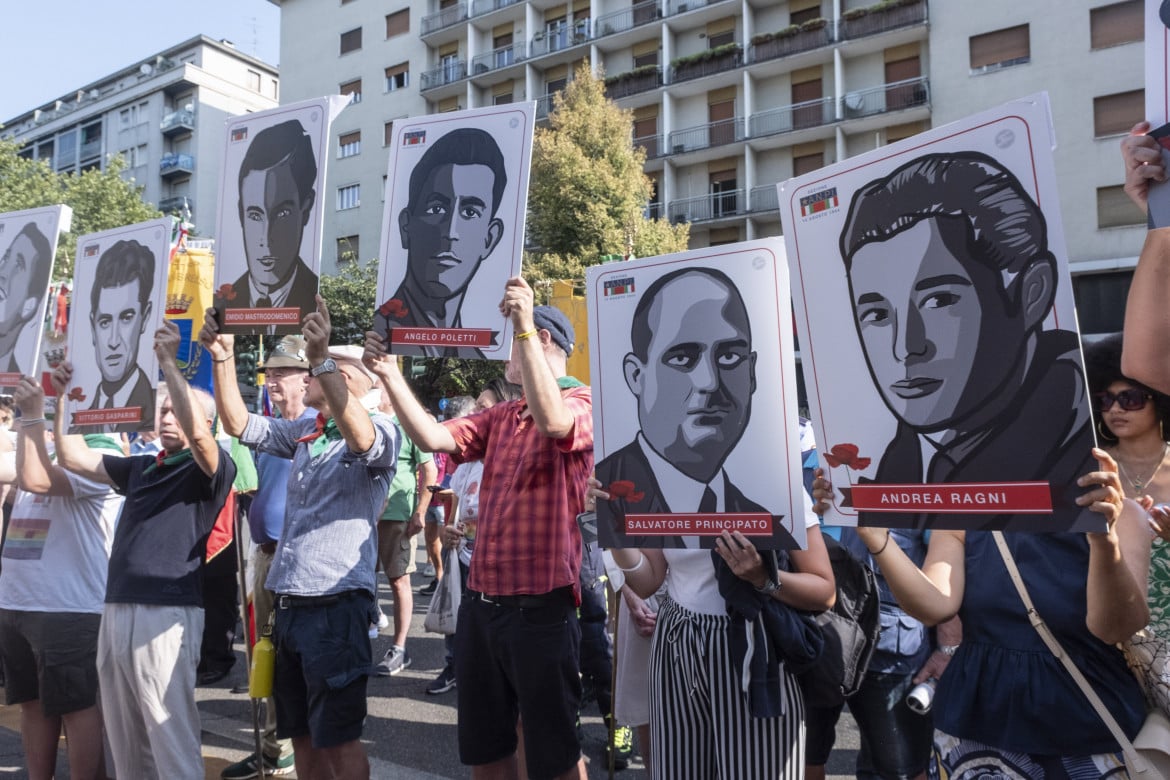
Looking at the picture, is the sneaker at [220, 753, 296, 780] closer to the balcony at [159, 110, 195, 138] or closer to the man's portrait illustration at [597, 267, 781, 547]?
the man's portrait illustration at [597, 267, 781, 547]

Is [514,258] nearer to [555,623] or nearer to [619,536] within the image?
[619,536]

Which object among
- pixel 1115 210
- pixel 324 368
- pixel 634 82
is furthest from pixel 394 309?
pixel 634 82

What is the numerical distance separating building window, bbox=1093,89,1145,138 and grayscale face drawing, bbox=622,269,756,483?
21931mm

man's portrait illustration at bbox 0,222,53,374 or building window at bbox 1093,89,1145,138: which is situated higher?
building window at bbox 1093,89,1145,138

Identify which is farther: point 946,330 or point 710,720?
point 710,720

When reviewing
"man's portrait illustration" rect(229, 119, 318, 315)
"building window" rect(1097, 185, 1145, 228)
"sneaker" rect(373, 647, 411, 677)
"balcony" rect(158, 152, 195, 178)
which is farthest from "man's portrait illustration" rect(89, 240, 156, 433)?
"balcony" rect(158, 152, 195, 178)

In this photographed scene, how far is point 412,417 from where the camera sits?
10.5ft

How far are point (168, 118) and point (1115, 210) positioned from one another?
4562cm

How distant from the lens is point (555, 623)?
309cm

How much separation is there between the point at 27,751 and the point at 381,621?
3.92 m

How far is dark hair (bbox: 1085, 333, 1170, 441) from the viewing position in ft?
7.52

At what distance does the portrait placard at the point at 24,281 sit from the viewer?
4.13 m

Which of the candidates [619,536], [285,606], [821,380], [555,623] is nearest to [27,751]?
[285,606]

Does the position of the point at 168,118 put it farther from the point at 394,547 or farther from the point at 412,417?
the point at 412,417
